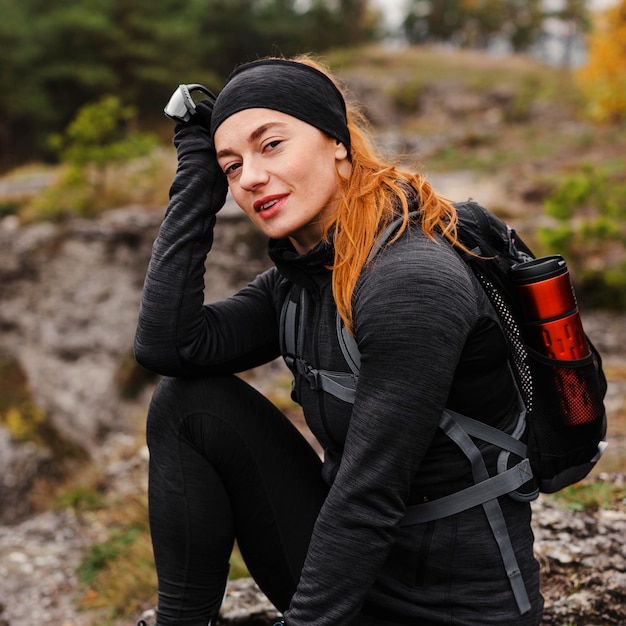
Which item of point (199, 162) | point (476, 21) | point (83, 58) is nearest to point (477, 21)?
point (476, 21)

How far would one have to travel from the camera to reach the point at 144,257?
8.93 metres

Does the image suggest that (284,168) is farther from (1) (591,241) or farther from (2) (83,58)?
(2) (83,58)

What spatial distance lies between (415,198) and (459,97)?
25.2 metres

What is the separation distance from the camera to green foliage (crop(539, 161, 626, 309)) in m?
6.48

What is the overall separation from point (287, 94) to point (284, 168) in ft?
0.55

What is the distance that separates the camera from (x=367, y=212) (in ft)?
4.71

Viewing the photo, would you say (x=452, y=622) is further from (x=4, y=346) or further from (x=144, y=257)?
(x=4, y=346)

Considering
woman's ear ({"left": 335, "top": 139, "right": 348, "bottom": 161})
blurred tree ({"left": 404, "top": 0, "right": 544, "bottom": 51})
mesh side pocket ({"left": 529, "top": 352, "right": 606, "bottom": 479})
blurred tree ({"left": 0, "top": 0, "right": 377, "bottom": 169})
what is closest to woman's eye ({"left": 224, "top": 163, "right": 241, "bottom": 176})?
woman's ear ({"left": 335, "top": 139, "right": 348, "bottom": 161})

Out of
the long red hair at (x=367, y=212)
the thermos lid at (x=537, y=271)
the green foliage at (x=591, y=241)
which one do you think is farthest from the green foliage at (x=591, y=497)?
the green foliage at (x=591, y=241)

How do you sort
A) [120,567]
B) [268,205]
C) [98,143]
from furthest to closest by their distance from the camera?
[98,143], [120,567], [268,205]

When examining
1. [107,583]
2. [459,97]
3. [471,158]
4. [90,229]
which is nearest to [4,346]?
[90,229]

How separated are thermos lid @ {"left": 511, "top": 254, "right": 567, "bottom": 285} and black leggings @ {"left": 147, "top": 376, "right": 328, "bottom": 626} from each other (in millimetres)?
732

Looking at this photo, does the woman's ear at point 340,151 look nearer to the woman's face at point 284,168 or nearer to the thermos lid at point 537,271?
the woman's face at point 284,168

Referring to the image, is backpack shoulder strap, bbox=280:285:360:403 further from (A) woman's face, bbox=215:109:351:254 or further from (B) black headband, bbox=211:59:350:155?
(B) black headband, bbox=211:59:350:155
